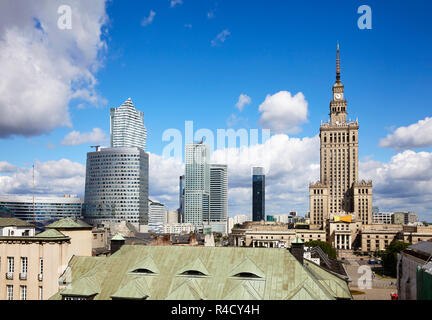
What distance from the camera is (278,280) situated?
4306 cm

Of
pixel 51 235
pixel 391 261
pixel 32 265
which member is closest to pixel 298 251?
pixel 51 235

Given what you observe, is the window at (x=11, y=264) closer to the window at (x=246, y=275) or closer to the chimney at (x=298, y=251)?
the window at (x=246, y=275)

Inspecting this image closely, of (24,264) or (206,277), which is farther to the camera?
(24,264)

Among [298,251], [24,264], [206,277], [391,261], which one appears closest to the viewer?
[206,277]

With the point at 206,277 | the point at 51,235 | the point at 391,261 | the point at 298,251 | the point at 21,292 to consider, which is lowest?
the point at 391,261

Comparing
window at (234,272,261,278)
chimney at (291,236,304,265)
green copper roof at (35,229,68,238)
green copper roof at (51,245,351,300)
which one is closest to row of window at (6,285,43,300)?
green copper roof at (51,245,351,300)

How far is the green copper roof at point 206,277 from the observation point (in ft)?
136

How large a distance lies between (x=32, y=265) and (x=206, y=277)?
73.3 ft

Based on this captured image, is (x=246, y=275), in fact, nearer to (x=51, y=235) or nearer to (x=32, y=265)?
(x=51, y=235)

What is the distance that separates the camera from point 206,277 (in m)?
44.4

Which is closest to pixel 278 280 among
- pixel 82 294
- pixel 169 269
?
pixel 169 269

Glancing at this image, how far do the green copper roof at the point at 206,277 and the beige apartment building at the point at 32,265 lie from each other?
3213 mm

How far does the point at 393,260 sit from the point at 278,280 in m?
116
